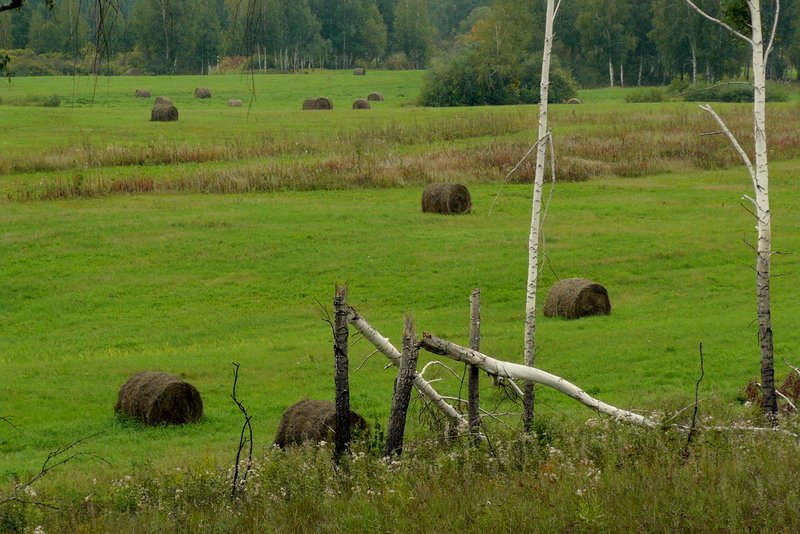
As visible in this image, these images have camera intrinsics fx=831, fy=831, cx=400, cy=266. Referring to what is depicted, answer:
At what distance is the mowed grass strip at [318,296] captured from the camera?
14250mm

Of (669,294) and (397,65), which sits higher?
(397,65)

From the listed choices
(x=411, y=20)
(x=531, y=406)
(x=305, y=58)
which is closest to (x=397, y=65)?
(x=411, y=20)

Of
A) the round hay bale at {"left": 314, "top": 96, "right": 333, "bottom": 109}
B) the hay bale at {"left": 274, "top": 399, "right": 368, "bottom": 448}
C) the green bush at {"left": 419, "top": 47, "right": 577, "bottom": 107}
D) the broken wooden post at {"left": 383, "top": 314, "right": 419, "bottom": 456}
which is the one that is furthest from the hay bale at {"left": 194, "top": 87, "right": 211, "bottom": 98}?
the broken wooden post at {"left": 383, "top": 314, "right": 419, "bottom": 456}

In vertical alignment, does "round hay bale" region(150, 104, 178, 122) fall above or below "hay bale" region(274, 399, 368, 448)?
above

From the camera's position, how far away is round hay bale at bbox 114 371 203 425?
13266mm

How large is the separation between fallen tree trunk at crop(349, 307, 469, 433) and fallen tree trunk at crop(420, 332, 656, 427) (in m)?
0.34

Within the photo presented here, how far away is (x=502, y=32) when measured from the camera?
7400 cm

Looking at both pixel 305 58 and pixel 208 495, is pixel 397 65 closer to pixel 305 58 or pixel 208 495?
pixel 305 58

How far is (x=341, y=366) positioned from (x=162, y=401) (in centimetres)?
733

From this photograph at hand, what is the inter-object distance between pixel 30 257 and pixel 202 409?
14.1 metres

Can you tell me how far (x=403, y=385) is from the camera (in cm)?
648

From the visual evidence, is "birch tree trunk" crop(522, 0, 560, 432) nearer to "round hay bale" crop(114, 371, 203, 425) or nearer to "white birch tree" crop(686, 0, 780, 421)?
"white birch tree" crop(686, 0, 780, 421)

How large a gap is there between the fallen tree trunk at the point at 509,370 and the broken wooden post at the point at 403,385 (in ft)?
0.34

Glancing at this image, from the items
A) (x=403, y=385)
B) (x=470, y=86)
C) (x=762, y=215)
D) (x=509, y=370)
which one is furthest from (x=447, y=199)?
(x=470, y=86)
